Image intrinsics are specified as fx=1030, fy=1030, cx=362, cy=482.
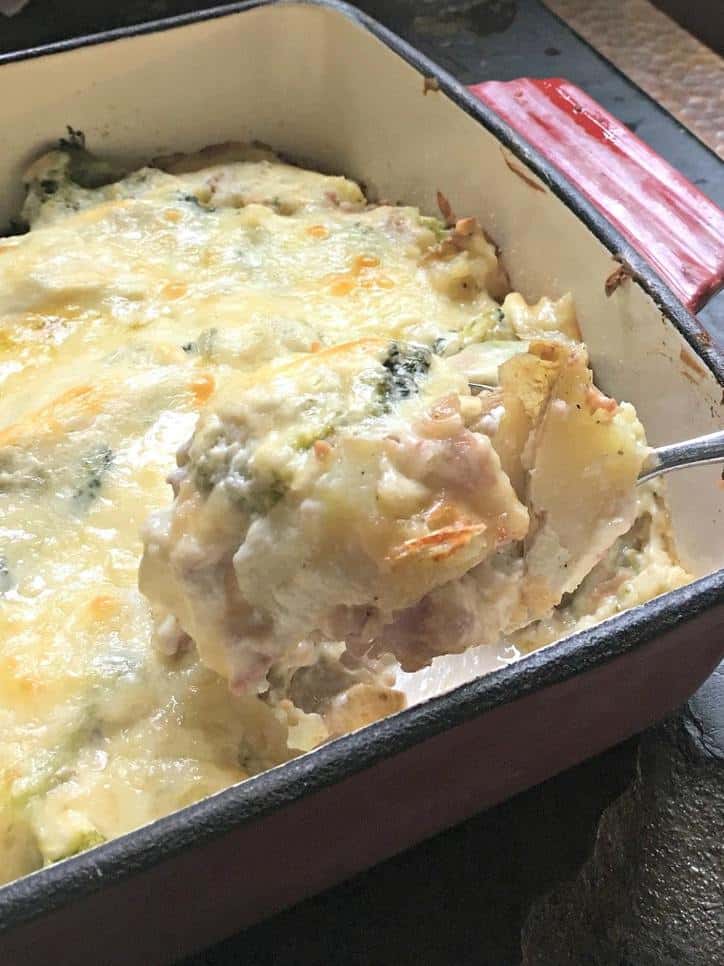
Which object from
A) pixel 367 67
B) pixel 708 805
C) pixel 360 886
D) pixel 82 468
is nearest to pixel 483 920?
pixel 360 886

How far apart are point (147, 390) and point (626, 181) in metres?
0.66

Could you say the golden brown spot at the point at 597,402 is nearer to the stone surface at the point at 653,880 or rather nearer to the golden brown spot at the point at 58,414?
the stone surface at the point at 653,880

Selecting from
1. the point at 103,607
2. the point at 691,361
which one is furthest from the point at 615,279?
the point at 103,607

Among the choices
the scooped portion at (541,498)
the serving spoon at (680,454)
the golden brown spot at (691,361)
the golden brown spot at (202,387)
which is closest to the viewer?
the scooped portion at (541,498)

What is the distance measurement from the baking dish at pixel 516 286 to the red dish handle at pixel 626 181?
1 cm

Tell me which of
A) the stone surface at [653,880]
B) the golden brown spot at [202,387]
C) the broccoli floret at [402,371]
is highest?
the broccoli floret at [402,371]

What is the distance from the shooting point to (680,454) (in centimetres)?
91

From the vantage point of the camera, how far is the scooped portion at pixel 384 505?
74cm

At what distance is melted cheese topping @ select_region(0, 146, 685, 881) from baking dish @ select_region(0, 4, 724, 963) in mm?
59

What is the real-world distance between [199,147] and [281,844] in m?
1.13

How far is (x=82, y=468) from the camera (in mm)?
1062

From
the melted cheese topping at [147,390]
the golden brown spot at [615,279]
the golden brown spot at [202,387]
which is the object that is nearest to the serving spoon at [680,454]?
the melted cheese topping at [147,390]

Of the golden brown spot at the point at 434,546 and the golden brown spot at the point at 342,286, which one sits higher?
the golden brown spot at the point at 434,546

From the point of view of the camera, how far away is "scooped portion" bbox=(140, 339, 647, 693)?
738 millimetres
